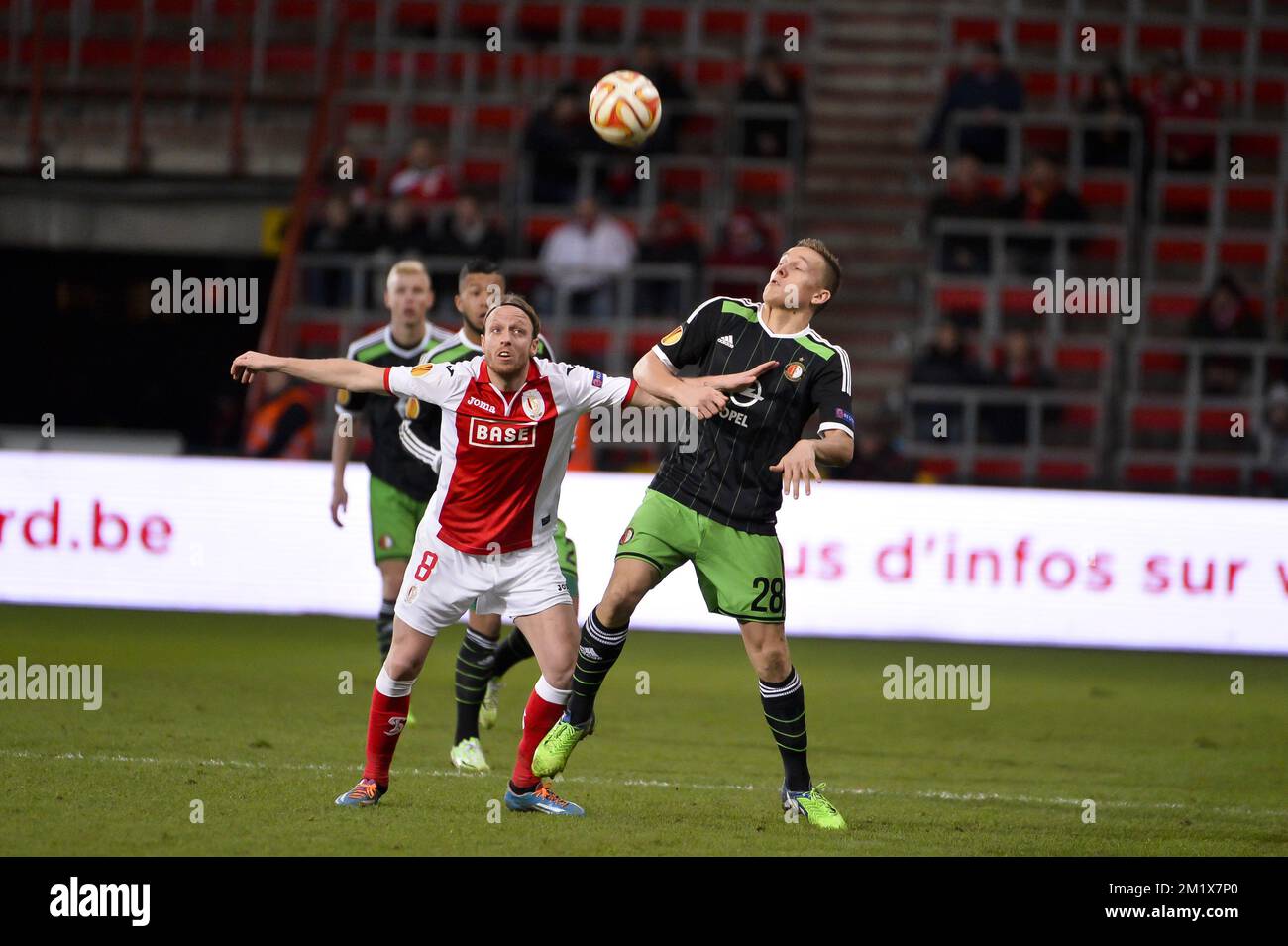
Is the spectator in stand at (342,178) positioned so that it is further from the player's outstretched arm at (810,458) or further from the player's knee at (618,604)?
the player's outstretched arm at (810,458)

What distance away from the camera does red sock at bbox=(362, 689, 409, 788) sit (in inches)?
260

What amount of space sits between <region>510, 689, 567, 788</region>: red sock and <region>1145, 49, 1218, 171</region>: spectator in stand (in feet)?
42.3

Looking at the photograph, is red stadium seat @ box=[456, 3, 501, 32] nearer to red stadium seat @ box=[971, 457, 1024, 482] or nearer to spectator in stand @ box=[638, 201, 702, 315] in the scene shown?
spectator in stand @ box=[638, 201, 702, 315]

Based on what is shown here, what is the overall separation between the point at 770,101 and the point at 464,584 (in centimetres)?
1217

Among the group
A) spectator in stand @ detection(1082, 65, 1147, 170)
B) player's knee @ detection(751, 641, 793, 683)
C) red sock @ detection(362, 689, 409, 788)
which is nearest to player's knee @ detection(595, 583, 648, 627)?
player's knee @ detection(751, 641, 793, 683)

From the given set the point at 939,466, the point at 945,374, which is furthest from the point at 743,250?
the point at 939,466

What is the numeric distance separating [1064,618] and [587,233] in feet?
20.5

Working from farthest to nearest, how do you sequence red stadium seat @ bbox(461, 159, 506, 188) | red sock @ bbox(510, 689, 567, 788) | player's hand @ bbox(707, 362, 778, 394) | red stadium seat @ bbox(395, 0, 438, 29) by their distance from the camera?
red stadium seat @ bbox(395, 0, 438, 29) → red stadium seat @ bbox(461, 159, 506, 188) → red sock @ bbox(510, 689, 567, 788) → player's hand @ bbox(707, 362, 778, 394)

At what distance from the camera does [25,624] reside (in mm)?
12180

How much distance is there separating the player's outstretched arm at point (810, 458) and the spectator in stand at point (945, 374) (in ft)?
29.9

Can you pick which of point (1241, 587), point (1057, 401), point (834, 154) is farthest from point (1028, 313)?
point (1241, 587)

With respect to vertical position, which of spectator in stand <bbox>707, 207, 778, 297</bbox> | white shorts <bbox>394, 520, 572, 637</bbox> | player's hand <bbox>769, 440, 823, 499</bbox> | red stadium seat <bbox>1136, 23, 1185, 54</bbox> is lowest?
white shorts <bbox>394, 520, 572, 637</bbox>

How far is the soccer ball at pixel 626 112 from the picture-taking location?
8922 mm

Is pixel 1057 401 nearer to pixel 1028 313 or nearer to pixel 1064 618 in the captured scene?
pixel 1028 313
